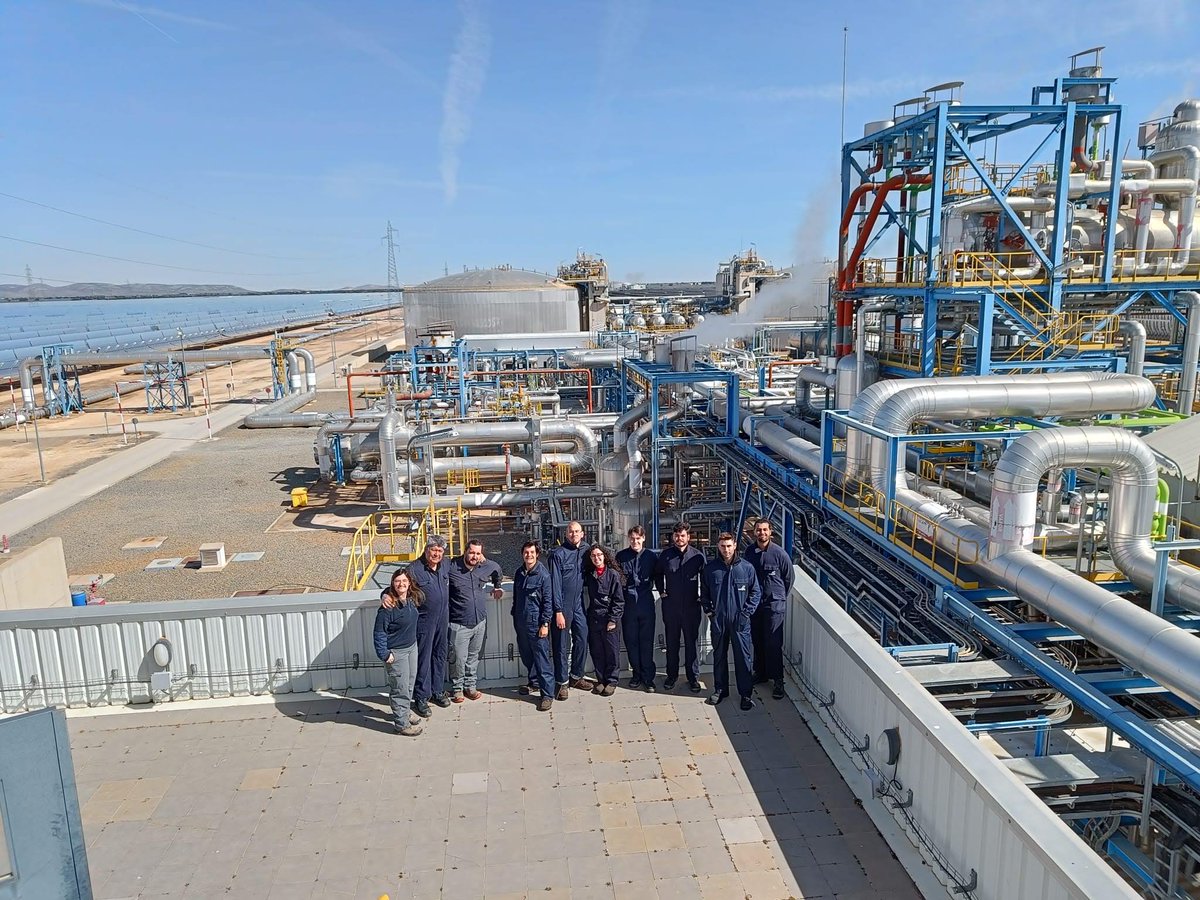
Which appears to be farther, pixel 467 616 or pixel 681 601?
pixel 681 601

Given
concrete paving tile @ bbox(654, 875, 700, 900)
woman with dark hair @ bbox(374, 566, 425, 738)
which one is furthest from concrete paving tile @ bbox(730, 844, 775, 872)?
woman with dark hair @ bbox(374, 566, 425, 738)

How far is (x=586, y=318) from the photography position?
69312 mm

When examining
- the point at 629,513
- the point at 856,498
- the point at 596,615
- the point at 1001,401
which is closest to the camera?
the point at 596,615

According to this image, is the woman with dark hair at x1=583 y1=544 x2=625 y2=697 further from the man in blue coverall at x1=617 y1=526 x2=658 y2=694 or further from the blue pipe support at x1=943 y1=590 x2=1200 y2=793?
the blue pipe support at x1=943 y1=590 x2=1200 y2=793

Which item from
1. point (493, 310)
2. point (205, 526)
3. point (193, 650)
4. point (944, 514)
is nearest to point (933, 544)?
point (944, 514)

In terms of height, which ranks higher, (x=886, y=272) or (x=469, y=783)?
(x=886, y=272)

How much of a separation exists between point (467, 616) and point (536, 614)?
0.57 m

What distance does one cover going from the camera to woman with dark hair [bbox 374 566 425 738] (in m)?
6.38

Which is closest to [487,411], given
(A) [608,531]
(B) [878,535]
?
(A) [608,531]

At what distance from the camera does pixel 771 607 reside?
6992 mm

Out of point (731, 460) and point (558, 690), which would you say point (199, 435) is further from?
point (558, 690)

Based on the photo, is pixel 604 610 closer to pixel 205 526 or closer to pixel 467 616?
pixel 467 616

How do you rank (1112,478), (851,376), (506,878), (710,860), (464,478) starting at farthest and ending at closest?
(464,478) → (851,376) → (1112,478) → (710,860) → (506,878)

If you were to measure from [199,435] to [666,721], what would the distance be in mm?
32437
